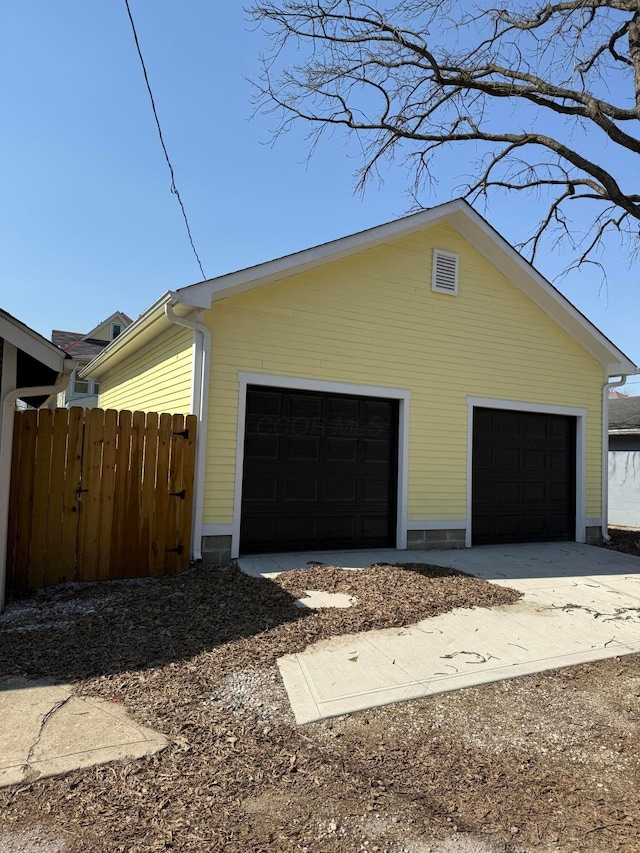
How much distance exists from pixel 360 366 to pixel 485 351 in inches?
97.9

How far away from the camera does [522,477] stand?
916 centimetres

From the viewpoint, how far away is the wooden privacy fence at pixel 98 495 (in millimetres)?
5340

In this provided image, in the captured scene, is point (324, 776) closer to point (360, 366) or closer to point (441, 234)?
point (360, 366)

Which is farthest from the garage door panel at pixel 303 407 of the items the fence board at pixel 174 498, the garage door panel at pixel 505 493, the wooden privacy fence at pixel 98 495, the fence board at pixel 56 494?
the garage door panel at pixel 505 493

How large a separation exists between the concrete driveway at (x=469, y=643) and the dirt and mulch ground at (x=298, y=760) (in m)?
0.15

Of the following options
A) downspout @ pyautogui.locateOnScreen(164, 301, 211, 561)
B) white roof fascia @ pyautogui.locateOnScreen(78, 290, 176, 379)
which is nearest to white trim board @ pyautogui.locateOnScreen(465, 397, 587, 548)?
downspout @ pyautogui.locateOnScreen(164, 301, 211, 561)

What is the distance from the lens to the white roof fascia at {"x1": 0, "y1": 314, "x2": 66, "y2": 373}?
4336 millimetres

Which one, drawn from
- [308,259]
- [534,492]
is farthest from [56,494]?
[534,492]

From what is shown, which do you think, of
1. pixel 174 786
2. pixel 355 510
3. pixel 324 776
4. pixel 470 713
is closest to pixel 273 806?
pixel 324 776

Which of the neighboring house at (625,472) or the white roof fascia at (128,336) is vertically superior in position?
the white roof fascia at (128,336)

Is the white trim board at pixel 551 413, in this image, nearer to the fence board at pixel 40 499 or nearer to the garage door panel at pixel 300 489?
the garage door panel at pixel 300 489

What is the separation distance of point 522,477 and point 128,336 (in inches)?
283

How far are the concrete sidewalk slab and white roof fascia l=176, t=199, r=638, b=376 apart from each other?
4307 millimetres

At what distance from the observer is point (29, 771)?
2.41m
